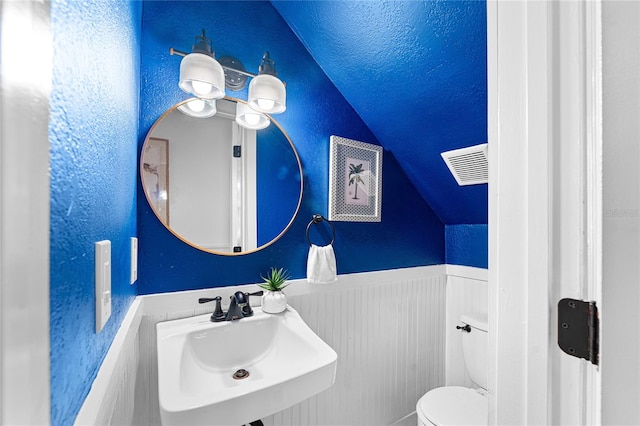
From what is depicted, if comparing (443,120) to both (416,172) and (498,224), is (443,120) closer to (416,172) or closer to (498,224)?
(416,172)

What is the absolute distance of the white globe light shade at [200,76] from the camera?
104cm

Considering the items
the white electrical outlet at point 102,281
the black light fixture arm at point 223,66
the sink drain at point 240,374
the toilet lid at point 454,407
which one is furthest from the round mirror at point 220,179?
the toilet lid at point 454,407

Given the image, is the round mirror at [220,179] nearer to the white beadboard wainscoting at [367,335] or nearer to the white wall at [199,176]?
the white wall at [199,176]

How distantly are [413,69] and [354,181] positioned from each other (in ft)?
1.94

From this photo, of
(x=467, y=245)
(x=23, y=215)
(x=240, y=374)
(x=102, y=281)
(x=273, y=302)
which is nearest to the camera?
(x=23, y=215)

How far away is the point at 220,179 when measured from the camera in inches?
48.2

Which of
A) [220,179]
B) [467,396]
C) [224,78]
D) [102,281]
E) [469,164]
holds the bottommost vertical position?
[467,396]

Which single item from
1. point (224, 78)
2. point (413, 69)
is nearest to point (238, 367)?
point (224, 78)

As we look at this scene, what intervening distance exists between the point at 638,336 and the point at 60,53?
2.61ft

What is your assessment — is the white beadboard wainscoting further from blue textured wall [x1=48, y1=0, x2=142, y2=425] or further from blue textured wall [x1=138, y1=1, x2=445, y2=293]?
blue textured wall [x1=48, y1=0, x2=142, y2=425]

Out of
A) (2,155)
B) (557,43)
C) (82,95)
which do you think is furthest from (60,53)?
(557,43)

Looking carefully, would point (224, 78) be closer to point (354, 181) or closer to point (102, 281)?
point (354, 181)

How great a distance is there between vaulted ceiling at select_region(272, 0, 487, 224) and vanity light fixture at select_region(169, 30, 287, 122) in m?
0.33

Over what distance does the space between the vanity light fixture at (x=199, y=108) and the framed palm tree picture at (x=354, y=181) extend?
0.59 metres
